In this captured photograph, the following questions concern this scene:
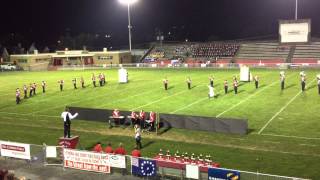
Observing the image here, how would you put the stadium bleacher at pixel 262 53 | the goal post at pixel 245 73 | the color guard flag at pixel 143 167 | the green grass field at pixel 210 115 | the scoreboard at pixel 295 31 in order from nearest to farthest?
the color guard flag at pixel 143 167 → the green grass field at pixel 210 115 → the goal post at pixel 245 73 → the scoreboard at pixel 295 31 → the stadium bleacher at pixel 262 53

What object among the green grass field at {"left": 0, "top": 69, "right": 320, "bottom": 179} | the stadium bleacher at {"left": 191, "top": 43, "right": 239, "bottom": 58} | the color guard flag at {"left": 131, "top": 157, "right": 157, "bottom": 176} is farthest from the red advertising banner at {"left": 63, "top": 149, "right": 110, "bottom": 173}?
the stadium bleacher at {"left": 191, "top": 43, "right": 239, "bottom": 58}

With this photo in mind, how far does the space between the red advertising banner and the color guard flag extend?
4.06 feet

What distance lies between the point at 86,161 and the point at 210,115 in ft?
41.5

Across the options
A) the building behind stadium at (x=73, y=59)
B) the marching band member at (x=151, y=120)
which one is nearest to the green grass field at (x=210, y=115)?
the marching band member at (x=151, y=120)

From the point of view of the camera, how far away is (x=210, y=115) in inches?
1128

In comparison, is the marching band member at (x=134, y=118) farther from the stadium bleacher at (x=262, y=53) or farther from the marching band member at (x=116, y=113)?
the stadium bleacher at (x=262, y=53)

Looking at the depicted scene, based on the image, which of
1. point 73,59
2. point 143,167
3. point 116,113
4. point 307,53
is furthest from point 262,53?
point 143,167

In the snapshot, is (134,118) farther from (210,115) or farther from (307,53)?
(307,53)

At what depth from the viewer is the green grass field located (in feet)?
65.1

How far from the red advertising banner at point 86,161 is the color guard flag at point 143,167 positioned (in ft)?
4.06

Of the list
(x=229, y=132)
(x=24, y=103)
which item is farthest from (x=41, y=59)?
(x=229, y=132)

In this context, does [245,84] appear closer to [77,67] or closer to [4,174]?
[4,174]

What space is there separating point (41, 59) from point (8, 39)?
46.4 metres

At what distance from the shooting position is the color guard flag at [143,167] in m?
16.4
